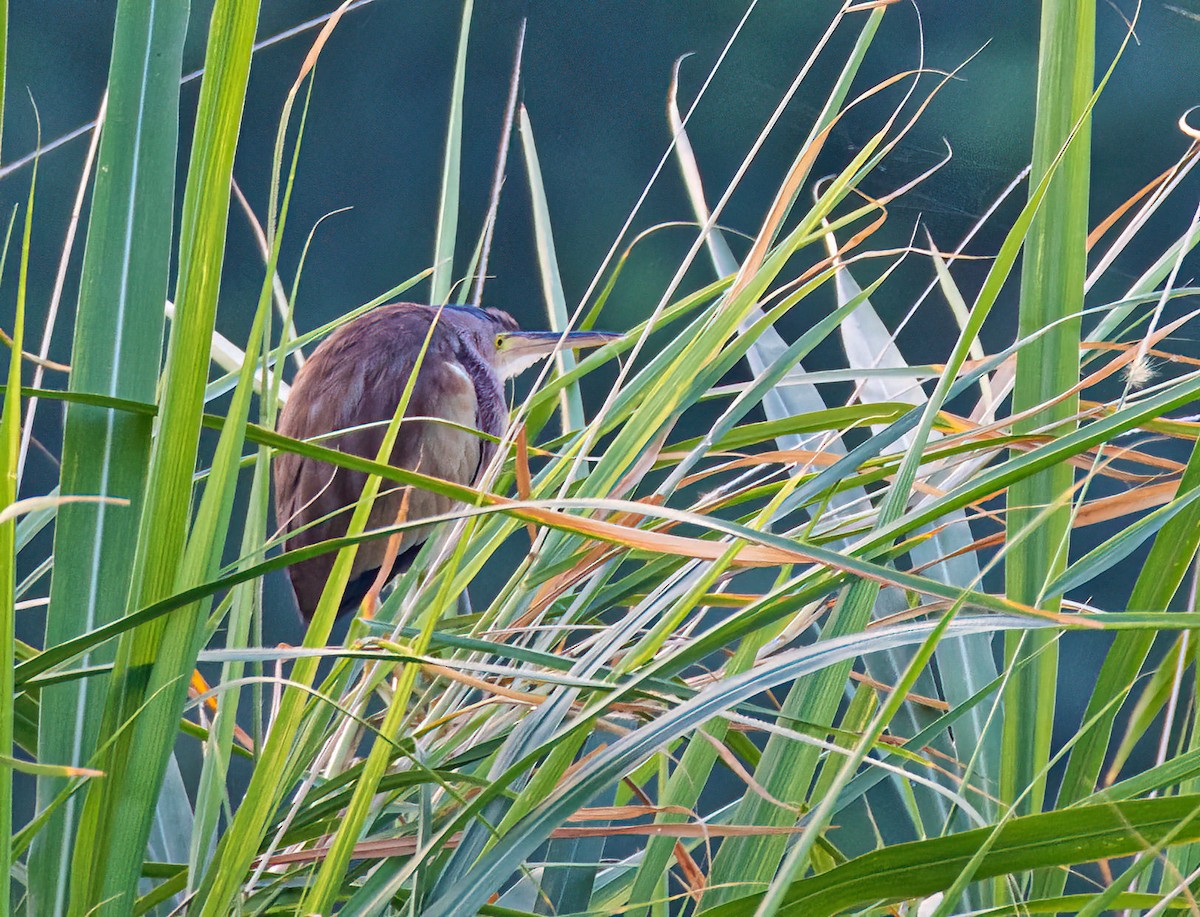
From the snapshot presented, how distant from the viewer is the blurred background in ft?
3.29

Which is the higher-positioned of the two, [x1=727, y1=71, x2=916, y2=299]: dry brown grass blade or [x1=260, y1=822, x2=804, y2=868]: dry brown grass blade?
[x1=727, y1=71, x2=916, y2=299]: dry brown grass blade

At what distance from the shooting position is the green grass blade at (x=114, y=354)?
241mm

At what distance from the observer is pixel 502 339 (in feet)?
3.03

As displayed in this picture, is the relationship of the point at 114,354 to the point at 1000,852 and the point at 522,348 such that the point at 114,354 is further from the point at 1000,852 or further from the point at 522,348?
the point at 522,348

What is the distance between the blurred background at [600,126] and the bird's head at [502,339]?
4.6 inches

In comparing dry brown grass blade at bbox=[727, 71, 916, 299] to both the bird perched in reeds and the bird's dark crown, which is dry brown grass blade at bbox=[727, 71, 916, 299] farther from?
the bird's dark crown

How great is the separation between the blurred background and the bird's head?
0.12m

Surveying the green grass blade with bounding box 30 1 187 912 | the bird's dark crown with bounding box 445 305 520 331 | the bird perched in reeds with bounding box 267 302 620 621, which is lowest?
the bird perched in reeds with bounding box 267 302 620 621

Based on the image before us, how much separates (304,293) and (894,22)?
665 millimetres

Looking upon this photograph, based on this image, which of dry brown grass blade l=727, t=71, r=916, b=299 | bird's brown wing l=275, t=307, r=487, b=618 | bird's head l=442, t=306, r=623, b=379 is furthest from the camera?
bird's head l=442, t=306, r=623, b=379

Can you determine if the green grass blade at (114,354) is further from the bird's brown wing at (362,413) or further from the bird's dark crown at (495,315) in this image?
the bird's dark crown at (495,315)

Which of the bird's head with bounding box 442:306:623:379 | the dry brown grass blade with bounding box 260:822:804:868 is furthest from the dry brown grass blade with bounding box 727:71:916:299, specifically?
the bird's head with bounding box 442:306:623:379

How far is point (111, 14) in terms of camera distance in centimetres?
105

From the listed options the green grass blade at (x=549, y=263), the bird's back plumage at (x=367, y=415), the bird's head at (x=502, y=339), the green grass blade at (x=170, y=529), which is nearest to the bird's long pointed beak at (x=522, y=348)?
the bird's head at (x=502, y=339)
